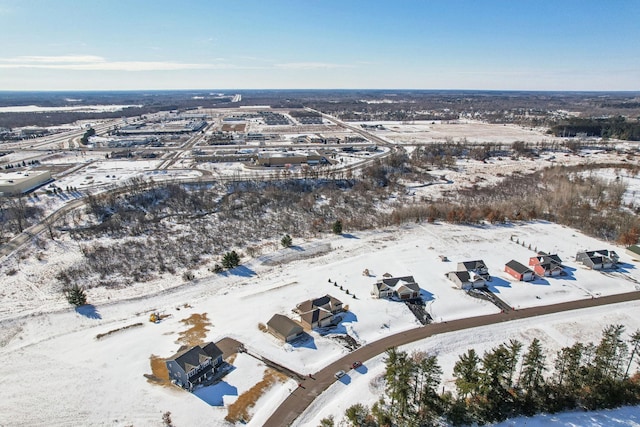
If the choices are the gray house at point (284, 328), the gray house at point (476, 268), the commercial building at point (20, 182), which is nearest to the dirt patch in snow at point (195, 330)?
the gray house at point (284, 328)

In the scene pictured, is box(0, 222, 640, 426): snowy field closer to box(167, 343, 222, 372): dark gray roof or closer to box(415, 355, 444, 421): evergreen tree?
box(167, 343, 222, 372): dark gray roof

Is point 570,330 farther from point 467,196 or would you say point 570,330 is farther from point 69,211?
point 69,211

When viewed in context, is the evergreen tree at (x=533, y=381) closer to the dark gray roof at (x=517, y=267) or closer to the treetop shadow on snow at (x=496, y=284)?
the treetop shadow on snow at (x=496, y=284)

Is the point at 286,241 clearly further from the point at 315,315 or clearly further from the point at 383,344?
the point at 383,344

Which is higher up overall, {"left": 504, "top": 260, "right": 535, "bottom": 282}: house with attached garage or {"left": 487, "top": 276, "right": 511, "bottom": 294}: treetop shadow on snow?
{"left": 504, "top": 260, "right": 535, "bottom": 282}: house with attached garage

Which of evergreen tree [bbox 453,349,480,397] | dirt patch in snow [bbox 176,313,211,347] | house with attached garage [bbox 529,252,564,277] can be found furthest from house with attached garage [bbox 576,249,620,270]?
dirt patch in snow [bbox 176,313,211,347]
